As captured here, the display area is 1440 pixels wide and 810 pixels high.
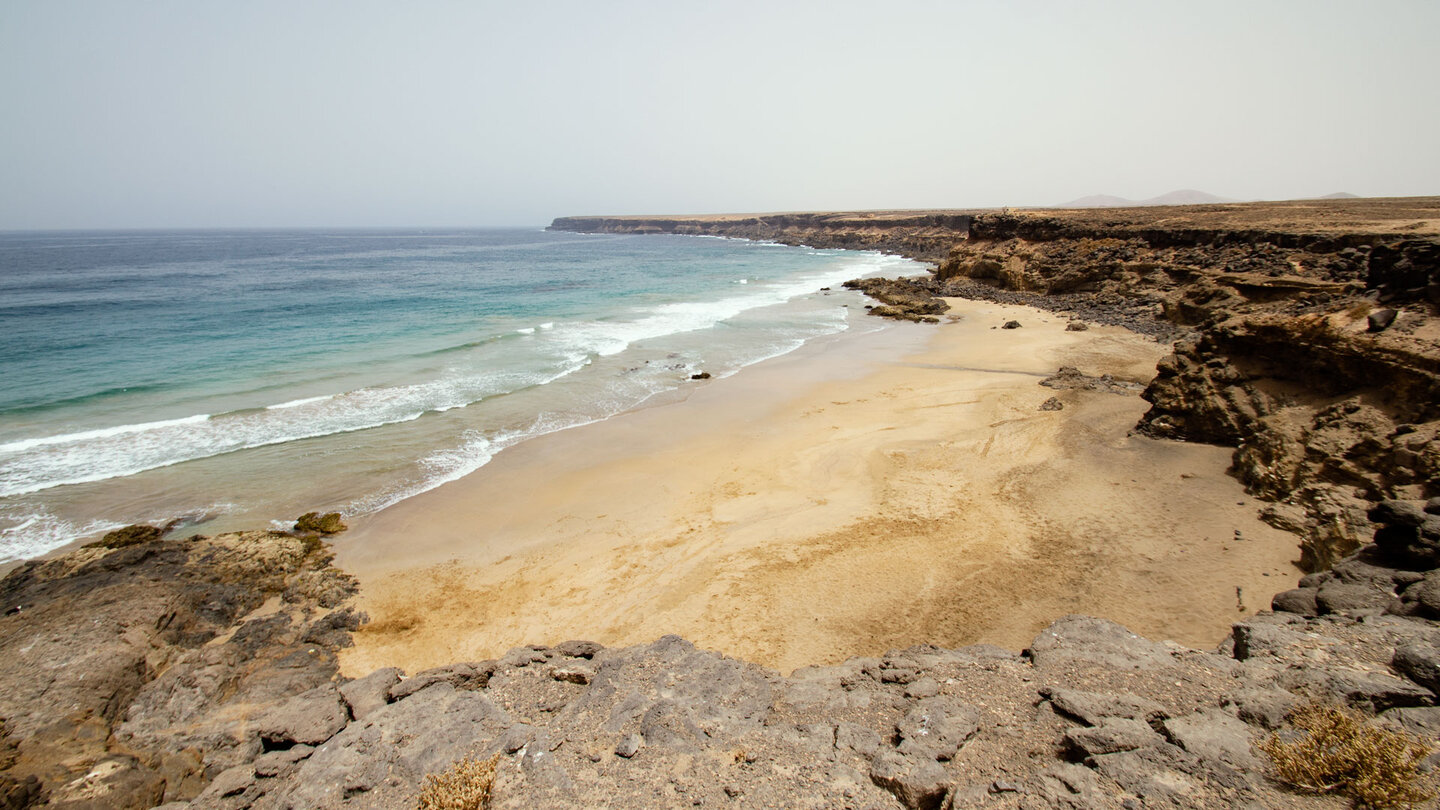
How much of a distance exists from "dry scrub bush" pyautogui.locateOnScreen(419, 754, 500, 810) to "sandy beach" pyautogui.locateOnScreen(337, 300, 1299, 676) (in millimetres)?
3398

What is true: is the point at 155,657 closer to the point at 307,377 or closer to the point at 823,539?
the point at 823,539

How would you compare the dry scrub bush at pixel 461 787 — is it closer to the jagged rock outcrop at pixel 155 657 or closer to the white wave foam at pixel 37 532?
the jagged rock outcrop at pixel 155 657

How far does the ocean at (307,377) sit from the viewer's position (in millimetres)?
12203

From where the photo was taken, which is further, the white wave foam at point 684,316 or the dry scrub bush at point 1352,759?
the white wave foam at point 684,316

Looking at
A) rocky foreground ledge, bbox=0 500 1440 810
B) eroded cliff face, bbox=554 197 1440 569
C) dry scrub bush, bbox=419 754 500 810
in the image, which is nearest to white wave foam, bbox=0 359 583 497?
rocky foreground ledge, bbox=0 500 1440 810

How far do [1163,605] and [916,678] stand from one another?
14.2 ft

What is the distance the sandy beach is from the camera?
7.77m

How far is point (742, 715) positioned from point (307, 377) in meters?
21.3

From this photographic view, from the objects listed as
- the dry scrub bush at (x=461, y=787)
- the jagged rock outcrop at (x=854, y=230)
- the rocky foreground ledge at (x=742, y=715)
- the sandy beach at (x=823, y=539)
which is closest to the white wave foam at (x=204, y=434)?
the sandy beach at (x=823, y=539)

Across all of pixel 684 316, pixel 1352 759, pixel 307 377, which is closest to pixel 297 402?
pixel 307 377

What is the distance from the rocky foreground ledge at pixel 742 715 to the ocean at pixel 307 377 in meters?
5.50

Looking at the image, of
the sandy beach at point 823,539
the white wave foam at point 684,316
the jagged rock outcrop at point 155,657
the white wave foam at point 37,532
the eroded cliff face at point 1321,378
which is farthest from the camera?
the white wave foam at point 684,316

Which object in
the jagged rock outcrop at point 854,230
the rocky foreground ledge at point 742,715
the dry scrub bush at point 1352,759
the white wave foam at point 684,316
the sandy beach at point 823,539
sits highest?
the jagged rock outcrop at point 854,230

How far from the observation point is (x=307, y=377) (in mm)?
20266
